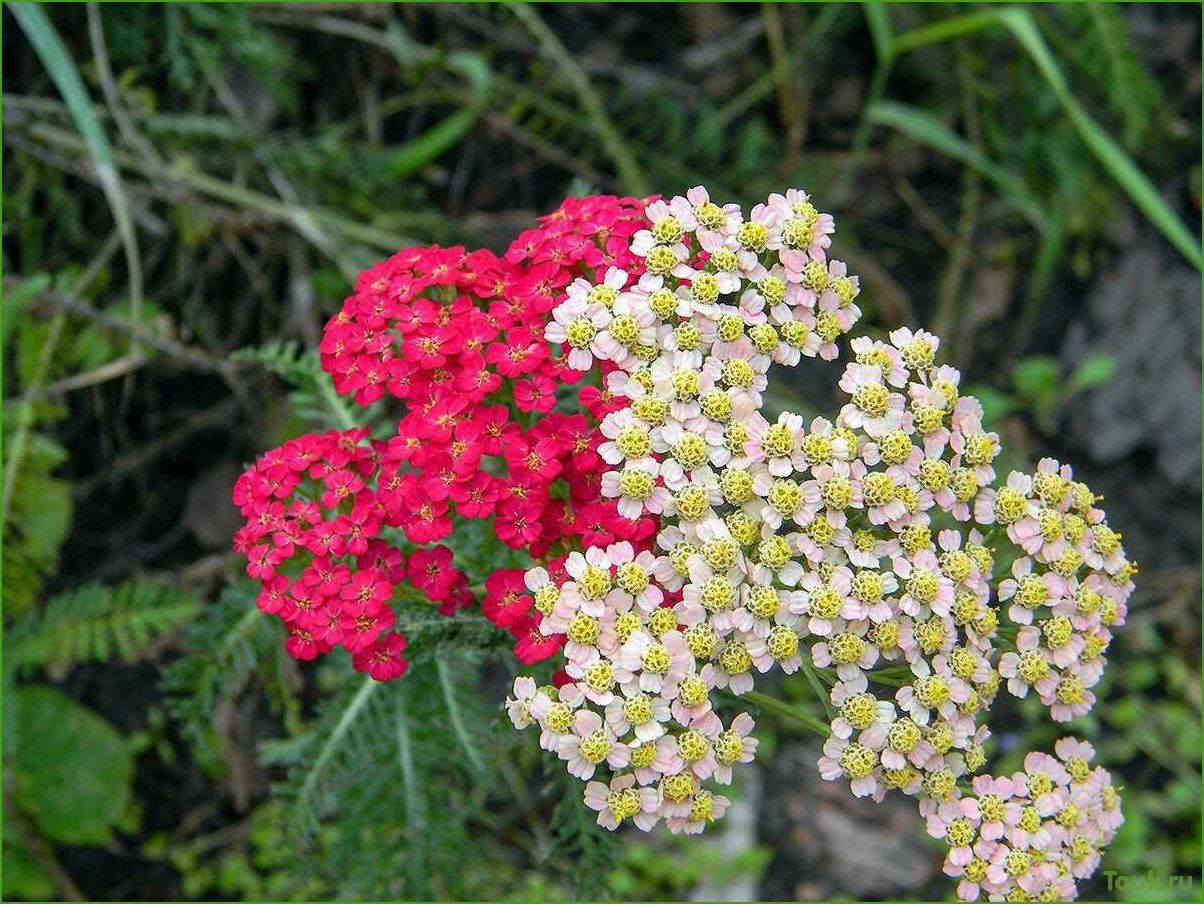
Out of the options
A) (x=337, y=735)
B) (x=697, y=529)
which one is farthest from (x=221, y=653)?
(x=697, y=529)

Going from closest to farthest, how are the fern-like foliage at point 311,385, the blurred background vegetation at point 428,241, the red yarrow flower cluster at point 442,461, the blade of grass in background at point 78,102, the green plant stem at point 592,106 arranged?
the red yarrow flower cluster at point 442,461 < the fern-like foliage at point 311,385 < the blade of grass in background at point 78,102 < the blurred background vegetation at point 428,241 < the green plant stem at point 592,106

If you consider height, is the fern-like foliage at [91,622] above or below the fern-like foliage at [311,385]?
below

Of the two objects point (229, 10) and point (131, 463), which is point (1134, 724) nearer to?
point (131, 463)

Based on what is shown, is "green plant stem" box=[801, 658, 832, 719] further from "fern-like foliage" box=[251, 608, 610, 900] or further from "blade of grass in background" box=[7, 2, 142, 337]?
"blade of grass in background" box=[7, 2, 142, 337]

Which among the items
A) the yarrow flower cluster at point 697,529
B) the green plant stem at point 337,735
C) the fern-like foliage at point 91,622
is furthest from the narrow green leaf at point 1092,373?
the fern-like foliage at point 91,622

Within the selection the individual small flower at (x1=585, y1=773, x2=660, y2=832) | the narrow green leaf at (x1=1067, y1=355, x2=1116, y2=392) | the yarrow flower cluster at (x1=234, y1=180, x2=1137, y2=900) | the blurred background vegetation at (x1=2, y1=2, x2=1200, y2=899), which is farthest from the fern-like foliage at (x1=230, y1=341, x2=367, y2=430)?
the narrow green leaf at (x1=1067, y1=355, x2=1116, y2=392)

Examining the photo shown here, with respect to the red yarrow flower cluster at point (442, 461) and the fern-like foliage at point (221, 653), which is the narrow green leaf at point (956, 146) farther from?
the fern-like foliage at point (221, 653)
